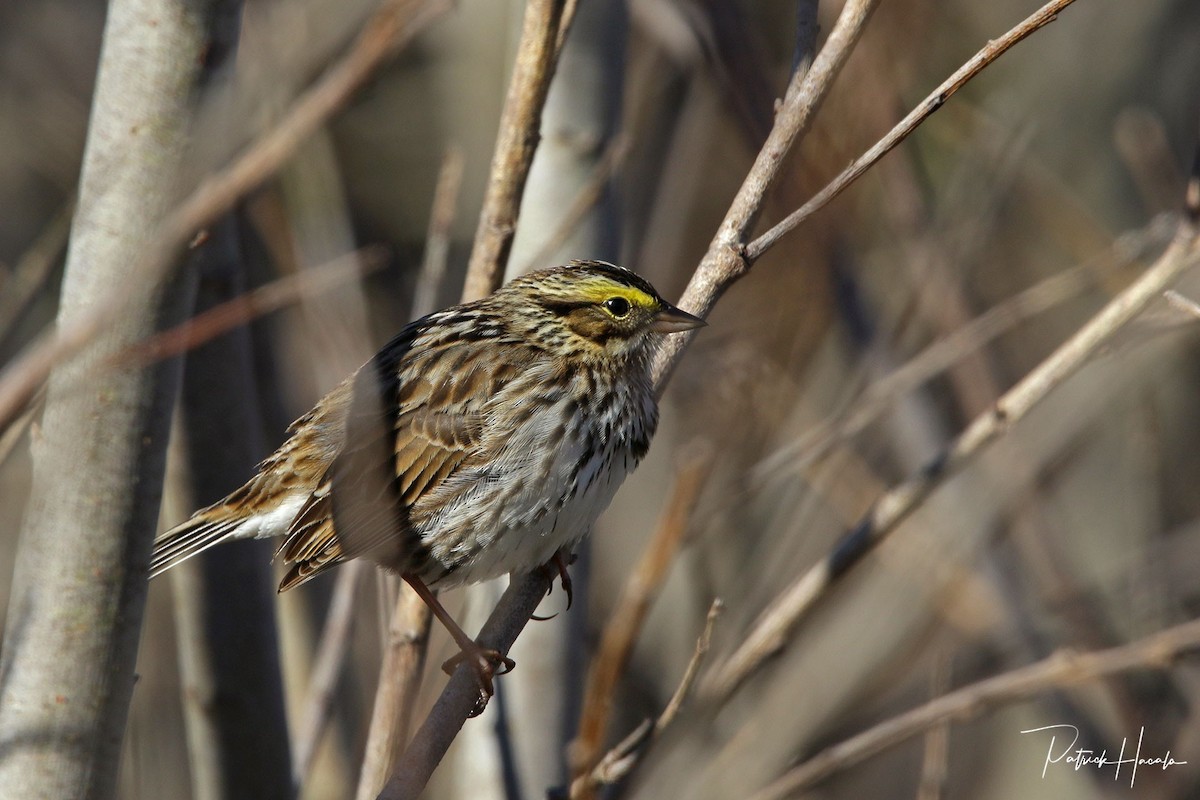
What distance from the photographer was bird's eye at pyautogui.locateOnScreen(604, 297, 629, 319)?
3.92m

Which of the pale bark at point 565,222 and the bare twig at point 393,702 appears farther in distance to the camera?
the pale bark at point 565,222

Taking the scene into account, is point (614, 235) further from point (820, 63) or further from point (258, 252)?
point (258, 252)

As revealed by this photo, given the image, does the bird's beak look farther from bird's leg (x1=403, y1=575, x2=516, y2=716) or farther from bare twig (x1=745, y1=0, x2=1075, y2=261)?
bird's leg (x1=403, y1=575, x2=516, y2=716)

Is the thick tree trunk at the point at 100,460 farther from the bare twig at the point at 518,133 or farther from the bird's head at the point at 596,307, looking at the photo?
the bird's head at the point at 596,307

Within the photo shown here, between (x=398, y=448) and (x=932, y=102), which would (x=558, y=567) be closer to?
(x=398, y=448)

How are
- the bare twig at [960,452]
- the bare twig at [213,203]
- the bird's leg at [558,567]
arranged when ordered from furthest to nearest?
the bird's leg at [558,567], the bare twig at [960,452], the bare twig at [213,203]

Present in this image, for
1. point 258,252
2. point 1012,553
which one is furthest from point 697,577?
point 258,252

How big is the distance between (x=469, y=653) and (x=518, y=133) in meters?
1.43

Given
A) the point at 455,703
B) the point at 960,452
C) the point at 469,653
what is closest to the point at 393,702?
the point at 469,653

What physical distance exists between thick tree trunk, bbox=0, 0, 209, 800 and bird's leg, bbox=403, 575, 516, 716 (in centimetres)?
94

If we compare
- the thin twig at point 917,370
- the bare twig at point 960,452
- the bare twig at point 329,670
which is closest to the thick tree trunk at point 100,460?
the bare twig at point 329,670

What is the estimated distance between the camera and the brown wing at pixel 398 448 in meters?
3.85

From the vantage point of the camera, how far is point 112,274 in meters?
2.68

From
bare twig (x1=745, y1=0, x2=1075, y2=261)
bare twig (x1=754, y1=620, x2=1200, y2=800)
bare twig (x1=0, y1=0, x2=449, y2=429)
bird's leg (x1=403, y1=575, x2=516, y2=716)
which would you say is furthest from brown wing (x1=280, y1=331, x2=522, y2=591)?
bare twig (x1=0, y1=0, x2=449, y2=429)
